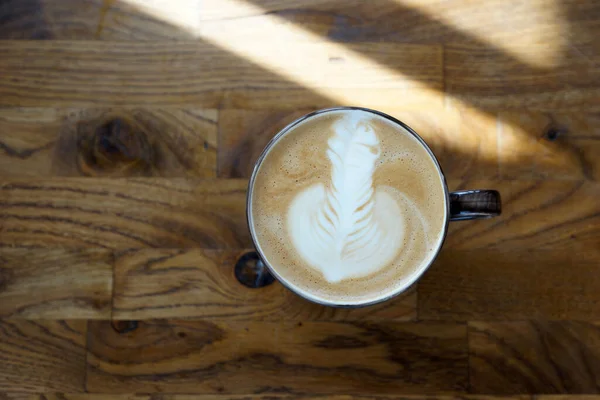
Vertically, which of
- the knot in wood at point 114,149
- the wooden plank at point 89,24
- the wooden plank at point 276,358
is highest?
the wooden plank at point 89,24

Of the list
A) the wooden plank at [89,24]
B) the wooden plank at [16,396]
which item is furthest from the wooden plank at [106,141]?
the wooden plank at [16,396]

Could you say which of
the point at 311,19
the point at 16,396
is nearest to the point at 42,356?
the point at 16,396

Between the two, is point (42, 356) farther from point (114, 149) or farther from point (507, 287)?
point (507, 287)

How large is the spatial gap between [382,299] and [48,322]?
1.69 ft

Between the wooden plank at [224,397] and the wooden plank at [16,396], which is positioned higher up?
the wooden plank at [224,397]

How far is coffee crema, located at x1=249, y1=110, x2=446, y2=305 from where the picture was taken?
0.70 m

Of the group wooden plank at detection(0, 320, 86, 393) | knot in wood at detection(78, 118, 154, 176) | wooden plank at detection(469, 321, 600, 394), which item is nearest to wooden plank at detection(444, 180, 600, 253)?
wooden plank at detection(469, 321, 600, 394)

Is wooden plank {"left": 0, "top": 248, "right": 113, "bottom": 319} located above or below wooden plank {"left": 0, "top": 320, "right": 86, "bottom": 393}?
above

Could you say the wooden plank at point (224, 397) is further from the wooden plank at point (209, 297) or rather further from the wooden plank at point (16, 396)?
the wooden plank at point (209, 297)

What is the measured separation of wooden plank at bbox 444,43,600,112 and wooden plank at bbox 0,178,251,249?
15.1 inches

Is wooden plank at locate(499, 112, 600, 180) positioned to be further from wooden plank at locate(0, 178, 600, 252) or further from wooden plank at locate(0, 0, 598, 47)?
wooden plank at locate(0, 0, 598, 47)

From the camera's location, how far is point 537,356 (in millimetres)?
840

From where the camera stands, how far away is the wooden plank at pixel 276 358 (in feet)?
2.72

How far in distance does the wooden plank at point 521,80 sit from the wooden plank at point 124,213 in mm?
383
